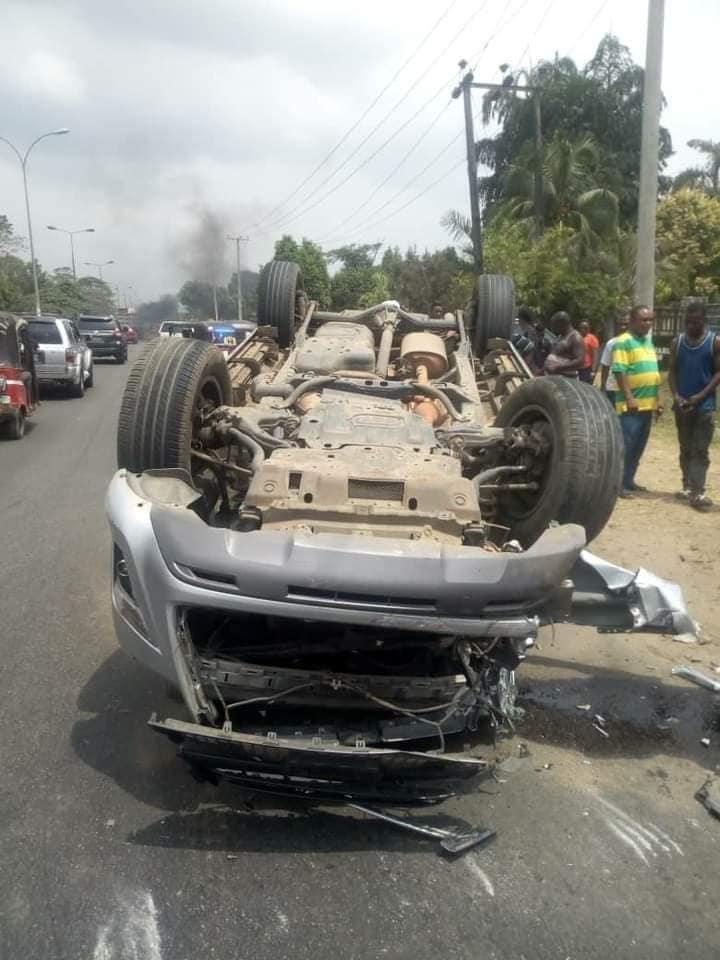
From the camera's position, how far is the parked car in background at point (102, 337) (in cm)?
2861

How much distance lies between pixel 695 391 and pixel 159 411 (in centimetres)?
516

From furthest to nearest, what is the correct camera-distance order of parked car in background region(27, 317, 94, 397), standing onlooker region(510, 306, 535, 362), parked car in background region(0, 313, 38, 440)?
parked car in background region(27, 317, 94, 397)
standing onlooker region(510, 306, 535, 362)
parked car in background region(0, 313, 38, 440)

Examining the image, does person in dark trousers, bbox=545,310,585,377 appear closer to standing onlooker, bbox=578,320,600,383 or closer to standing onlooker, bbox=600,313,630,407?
standing onlooker, bbox=578,320,600,383

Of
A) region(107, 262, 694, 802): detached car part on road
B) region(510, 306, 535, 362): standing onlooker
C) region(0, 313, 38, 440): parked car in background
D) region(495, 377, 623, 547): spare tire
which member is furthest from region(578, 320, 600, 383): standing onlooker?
region(0, 313, 38, 440): parked car in background

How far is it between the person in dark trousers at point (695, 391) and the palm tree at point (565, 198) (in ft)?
59.9

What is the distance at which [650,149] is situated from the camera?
11656mm

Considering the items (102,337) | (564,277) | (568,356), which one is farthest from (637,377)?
(102,337)

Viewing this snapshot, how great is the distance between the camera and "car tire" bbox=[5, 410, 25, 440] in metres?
12.3

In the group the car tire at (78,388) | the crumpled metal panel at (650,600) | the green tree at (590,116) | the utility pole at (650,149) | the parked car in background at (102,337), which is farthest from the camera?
the green tree at (590,116)

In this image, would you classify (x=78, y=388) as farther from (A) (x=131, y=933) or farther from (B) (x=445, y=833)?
(A) (x=131, y=933)

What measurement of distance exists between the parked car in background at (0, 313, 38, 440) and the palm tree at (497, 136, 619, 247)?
17.1 meters

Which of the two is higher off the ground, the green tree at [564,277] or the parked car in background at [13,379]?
the green tree at [564,277]

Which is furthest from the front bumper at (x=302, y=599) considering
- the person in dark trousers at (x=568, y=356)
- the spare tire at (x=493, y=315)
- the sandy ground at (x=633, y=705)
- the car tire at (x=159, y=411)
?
the person in dark trousers at (x=568, y=356)

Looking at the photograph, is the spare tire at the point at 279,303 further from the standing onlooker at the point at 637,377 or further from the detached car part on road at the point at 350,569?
the standing onlooker at the point at 637,377
